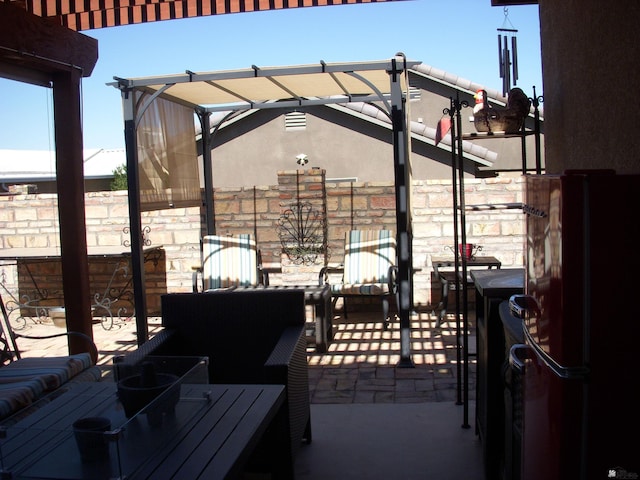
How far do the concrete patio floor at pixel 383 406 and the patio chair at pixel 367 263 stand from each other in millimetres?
427

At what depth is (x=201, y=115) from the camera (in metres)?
7.40

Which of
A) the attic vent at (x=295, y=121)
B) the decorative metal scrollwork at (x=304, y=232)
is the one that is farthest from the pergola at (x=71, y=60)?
the attic vent at (x=295, y=121)

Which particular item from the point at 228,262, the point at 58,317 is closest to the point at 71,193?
the point at 228,262

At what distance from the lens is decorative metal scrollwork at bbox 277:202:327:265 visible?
693 centimetres

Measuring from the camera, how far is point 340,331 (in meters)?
6.51

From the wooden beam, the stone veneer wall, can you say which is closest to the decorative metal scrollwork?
the stone veneer wall

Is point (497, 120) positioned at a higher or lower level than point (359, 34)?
lower

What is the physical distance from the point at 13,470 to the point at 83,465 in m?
0.17

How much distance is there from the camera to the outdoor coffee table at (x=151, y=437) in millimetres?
1733

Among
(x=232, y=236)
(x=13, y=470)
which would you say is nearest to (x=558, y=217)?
(x=13, y=470)

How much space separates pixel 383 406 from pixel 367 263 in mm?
2759

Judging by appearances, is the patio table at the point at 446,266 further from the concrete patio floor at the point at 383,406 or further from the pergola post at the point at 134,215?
the pergola post at the point at 134,215

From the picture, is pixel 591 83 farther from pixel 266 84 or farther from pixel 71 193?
pixel 266 84

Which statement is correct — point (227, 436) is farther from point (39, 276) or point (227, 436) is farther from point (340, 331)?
point (39, 276)
